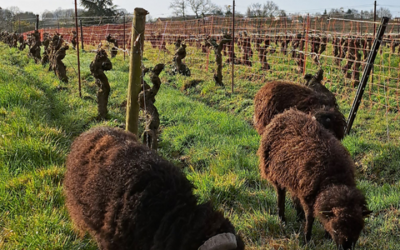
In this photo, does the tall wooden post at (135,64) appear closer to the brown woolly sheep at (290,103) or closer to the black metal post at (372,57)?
the brown woolly sheep at (290,103)

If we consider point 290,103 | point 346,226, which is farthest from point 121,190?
point 290,103

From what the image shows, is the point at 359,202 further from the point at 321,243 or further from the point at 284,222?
the point at 284,222

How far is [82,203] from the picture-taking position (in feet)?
9.74

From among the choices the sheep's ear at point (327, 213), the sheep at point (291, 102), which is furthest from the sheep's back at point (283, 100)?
the sheep's ear at point (327, 213)

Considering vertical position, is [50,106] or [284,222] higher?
[50,106]

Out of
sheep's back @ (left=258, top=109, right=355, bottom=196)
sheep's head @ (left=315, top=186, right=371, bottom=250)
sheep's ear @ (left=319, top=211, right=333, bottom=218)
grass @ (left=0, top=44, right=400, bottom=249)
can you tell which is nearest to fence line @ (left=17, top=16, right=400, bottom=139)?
grass @ (left=0, top=44, right=400, bottom=249)

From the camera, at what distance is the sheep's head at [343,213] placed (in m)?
2.99

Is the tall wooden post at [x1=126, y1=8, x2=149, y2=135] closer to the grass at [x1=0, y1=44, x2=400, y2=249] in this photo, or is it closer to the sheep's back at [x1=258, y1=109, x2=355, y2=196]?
the grass at [x1=0, y1=44, x2=400, y2=249]

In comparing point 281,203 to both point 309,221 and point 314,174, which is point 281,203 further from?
point 314,174

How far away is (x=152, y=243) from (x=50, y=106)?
6488 mm

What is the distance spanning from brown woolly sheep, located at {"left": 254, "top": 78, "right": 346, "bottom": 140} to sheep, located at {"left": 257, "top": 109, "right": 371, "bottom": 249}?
1.46 metres

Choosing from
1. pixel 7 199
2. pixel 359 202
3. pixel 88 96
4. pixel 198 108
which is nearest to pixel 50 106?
pixel 88 96

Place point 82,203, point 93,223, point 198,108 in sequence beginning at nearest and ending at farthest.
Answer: point 93,223, point 82,203, point 198,108

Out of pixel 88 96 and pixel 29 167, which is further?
pixel 88 96
